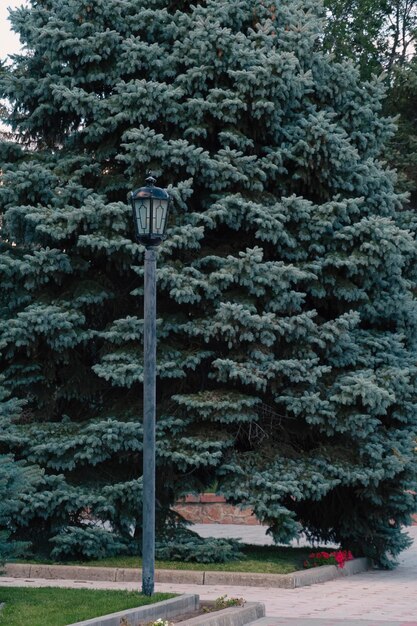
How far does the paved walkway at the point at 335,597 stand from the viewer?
1194 centimetres

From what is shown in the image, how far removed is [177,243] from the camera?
1650cm

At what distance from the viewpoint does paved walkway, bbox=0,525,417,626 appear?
39.2 ft

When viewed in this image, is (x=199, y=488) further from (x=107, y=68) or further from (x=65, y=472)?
(x=107, y=68)

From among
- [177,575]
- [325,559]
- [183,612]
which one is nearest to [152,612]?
[183,612]

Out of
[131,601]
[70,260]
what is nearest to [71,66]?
[70,260]

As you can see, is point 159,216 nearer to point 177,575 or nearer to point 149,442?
point 149,442

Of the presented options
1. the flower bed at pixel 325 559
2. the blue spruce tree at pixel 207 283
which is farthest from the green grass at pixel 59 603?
the flower bed at pixel 325 559

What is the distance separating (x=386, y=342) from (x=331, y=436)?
1508mm

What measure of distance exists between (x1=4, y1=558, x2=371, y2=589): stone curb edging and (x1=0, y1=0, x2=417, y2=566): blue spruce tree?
1.93 feet

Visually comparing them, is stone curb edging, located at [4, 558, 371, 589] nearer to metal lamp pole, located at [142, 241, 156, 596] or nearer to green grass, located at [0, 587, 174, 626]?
green grass, located at [0, 587, 174, 626]

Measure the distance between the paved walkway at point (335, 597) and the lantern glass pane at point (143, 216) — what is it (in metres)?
4.02

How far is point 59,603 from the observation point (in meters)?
11.6

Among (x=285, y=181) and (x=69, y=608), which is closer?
(x=69, y=608)

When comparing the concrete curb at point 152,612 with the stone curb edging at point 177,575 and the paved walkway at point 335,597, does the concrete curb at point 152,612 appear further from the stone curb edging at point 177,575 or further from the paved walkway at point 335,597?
the stone curb edging at point 177,575
